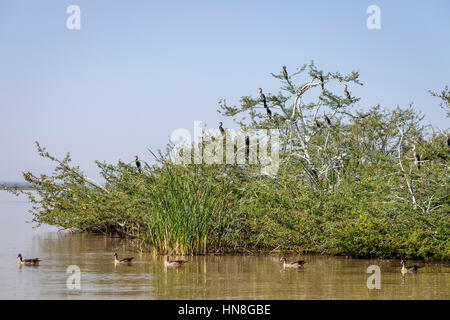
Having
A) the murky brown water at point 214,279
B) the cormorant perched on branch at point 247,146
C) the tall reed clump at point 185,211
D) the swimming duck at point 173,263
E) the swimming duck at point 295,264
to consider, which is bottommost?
the murky brown water at point 214,279

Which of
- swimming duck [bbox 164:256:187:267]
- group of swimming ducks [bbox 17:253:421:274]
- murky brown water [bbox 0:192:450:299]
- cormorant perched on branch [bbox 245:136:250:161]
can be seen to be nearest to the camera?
murky brown water [bbox 0:192:450:299]

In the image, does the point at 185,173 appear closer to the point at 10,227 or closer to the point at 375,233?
the point at 375,233

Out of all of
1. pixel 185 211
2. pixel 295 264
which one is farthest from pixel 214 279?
pixel 185 211

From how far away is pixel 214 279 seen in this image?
39.5ft

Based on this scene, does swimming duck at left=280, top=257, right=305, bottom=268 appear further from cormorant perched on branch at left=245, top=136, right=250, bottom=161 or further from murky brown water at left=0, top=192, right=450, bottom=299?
cormorant perched on branch at left=245, top=136, right=250, bottom=161

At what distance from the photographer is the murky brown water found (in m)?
10.6

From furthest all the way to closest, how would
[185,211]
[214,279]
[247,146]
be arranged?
[247,146] → [185,211] → [214,279]

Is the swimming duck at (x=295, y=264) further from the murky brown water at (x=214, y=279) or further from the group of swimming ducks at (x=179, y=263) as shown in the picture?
the murky brown water at (x=214, y=279)

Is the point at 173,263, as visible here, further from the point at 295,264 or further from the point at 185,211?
the point at 295,264

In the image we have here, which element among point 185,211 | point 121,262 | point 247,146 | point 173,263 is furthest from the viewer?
point 247,146

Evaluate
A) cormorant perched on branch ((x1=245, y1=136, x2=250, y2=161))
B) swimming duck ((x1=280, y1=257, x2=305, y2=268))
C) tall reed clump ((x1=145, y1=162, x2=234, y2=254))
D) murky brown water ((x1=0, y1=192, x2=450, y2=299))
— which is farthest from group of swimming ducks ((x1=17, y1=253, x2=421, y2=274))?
cormorant perched on branch ((x1=245, y1=136, x2=250, y2=161))

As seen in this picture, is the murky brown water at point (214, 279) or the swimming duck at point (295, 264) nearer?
the murky brown water at point (214, 279)

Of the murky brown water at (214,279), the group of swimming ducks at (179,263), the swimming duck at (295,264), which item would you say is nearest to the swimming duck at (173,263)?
the group of swimming ducks at (179,263)

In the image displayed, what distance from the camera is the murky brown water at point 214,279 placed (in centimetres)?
1057
